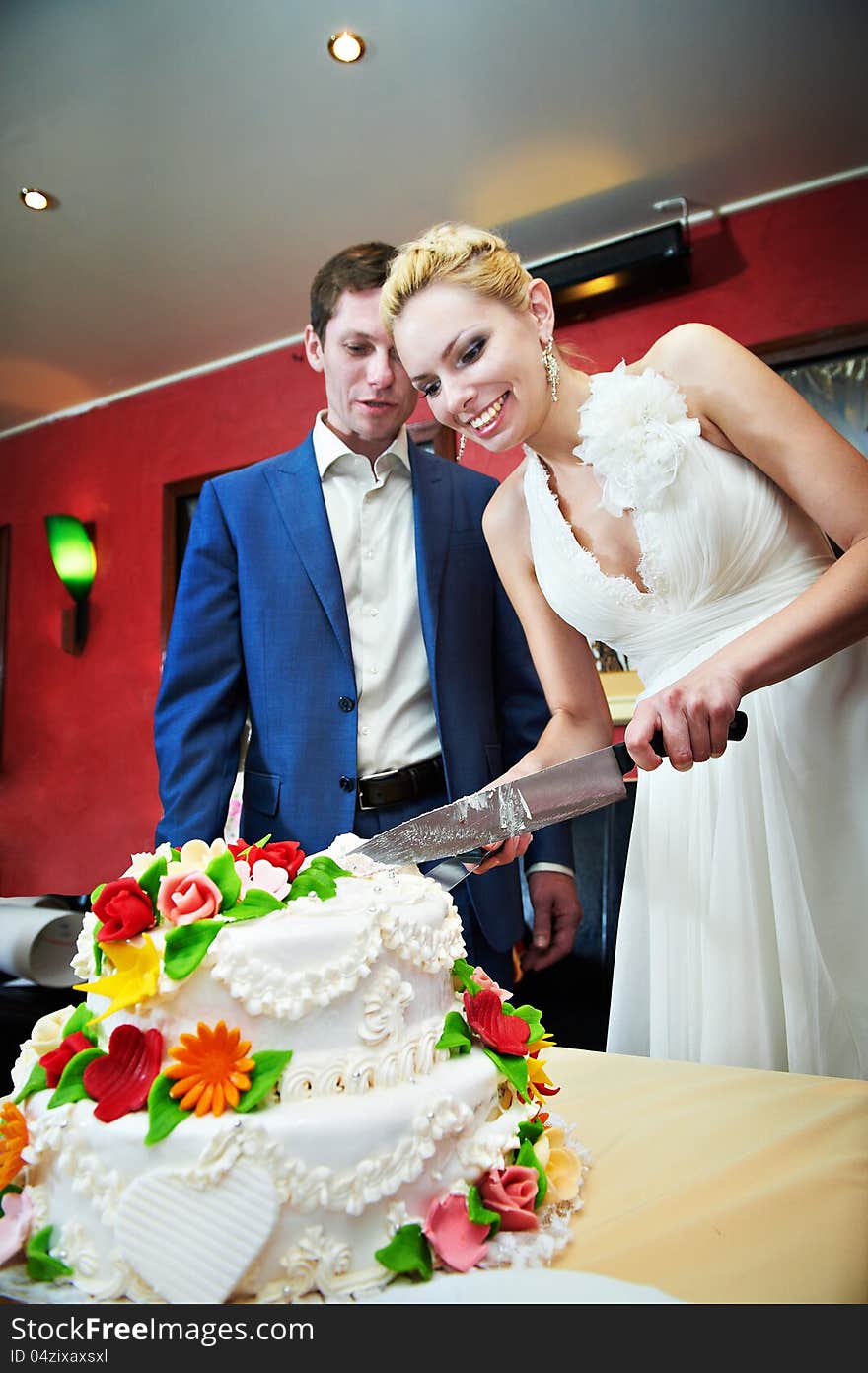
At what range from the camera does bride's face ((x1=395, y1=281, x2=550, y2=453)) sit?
4.87 ft

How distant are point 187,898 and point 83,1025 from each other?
0.15 meters

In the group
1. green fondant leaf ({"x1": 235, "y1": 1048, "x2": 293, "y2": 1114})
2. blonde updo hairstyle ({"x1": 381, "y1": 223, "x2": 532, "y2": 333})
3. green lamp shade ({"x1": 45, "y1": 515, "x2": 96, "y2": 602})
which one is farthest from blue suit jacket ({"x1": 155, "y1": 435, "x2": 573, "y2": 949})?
green lamp shade ({"x1": 45, "y1": 515, "x2": 96, "y2": 602})

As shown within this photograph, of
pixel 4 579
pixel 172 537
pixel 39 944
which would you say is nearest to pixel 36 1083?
pixel 39 944

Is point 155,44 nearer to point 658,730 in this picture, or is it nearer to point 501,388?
point 501,388

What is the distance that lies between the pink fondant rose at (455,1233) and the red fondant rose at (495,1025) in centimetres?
15

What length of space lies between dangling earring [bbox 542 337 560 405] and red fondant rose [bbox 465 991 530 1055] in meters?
1.04

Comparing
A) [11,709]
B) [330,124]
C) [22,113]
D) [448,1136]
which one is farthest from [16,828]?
[448,1136]

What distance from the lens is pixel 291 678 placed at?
177 cm

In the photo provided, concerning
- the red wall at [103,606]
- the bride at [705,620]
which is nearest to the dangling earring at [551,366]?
the bride at [705,620]

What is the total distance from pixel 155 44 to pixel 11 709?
3.45 meters

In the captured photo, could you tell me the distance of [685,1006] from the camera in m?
1.38

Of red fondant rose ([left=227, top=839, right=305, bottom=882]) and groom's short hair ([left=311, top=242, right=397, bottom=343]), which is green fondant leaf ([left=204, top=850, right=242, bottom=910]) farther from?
groom's short hair ([left=311, top=242, right=397, bottom=343])

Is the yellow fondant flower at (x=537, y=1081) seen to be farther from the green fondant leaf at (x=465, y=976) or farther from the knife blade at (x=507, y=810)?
the knife blade at (x=507, y=810)

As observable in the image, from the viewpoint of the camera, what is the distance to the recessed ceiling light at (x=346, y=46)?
8.60 ft
